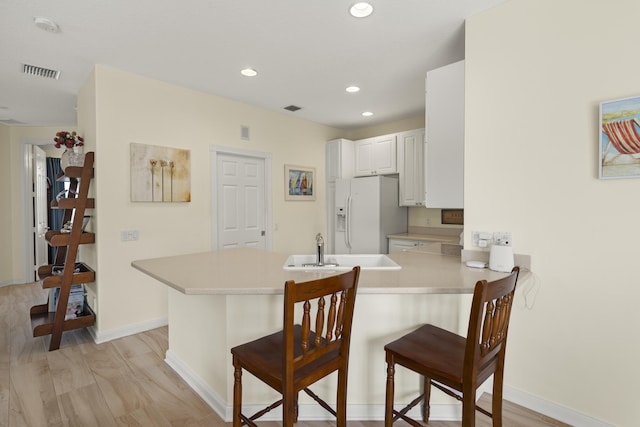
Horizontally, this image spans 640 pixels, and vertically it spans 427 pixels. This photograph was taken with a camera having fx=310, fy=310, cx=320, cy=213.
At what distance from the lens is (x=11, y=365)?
2.47 metres

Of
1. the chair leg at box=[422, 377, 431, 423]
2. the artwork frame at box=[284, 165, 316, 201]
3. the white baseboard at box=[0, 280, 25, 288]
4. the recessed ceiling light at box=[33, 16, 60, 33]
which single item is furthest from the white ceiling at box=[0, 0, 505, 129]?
the white baseboard at box=[0, 280, 25, 288]

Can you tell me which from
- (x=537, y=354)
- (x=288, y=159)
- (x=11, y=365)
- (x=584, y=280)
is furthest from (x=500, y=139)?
(x=11, y=365)

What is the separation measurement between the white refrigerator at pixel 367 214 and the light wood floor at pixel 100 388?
8.21ft

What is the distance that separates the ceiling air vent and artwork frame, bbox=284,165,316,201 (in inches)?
103

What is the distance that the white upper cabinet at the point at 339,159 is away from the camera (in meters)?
4.85

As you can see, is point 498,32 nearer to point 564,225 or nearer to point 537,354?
point 564,225

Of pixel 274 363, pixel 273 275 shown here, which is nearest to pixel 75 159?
pixel 273 275

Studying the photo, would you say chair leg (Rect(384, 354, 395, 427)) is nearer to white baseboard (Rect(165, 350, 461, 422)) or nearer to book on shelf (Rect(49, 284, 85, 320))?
white baseboard (Rect(165, 350, 461, 422))

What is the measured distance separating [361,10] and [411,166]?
8.35 ft

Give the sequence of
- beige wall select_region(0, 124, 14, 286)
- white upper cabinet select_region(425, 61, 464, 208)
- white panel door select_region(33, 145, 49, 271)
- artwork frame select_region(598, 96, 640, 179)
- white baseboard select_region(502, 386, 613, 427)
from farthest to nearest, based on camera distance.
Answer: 1. white panel door select_region(33, 145, 49, 271)
2. beige wall select_region(0, 124, 14, 286)
3. white upper cabinet select_region(425, 61, 464, 208)
4. white baseboard select_region(502, 386, 613, 427)
5. artwork frame select_region(598, 96, 640, 179)

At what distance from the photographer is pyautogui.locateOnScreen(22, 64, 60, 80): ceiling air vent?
111 inches

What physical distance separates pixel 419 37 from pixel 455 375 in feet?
7.62

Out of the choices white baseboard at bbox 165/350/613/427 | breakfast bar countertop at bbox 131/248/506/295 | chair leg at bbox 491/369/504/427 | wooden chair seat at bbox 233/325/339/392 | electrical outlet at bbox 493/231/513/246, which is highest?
electrical outlet at bbox 493/231/513/246

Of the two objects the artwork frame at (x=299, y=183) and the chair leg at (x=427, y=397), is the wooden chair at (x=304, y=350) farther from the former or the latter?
the artwork frame at (x=299, y=183)
